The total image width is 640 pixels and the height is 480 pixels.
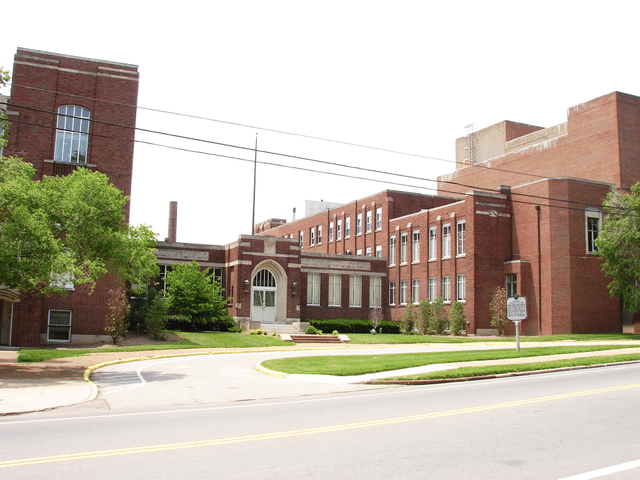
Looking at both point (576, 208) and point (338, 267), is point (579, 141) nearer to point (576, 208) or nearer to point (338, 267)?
point (576, 208)

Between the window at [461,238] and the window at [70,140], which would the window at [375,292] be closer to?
the window at [461,238]

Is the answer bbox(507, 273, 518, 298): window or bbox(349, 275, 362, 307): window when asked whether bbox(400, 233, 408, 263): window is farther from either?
bbox(507, 273, 518, 298): window

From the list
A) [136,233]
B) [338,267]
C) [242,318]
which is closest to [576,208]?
[338,267]

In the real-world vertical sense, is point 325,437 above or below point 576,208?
below

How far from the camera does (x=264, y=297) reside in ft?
139

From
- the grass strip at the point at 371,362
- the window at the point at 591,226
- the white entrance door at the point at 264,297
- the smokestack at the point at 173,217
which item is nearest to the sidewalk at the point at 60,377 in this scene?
the grass strip at the point at 371,362

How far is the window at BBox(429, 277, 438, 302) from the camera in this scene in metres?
44.7

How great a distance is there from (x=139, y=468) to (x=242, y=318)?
1351 inches

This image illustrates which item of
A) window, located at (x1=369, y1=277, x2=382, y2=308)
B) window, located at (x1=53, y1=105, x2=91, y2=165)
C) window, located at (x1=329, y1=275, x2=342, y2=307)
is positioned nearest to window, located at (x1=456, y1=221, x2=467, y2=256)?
window, located at (x1=369, y1=277, x2=382, y2=308)

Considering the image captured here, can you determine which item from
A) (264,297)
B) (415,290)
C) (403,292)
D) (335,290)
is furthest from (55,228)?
(403,292)

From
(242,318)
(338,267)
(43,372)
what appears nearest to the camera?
(43,372)

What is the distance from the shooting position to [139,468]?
6.63 meters

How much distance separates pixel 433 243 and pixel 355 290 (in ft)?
26.0

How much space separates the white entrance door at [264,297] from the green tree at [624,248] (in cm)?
2196
